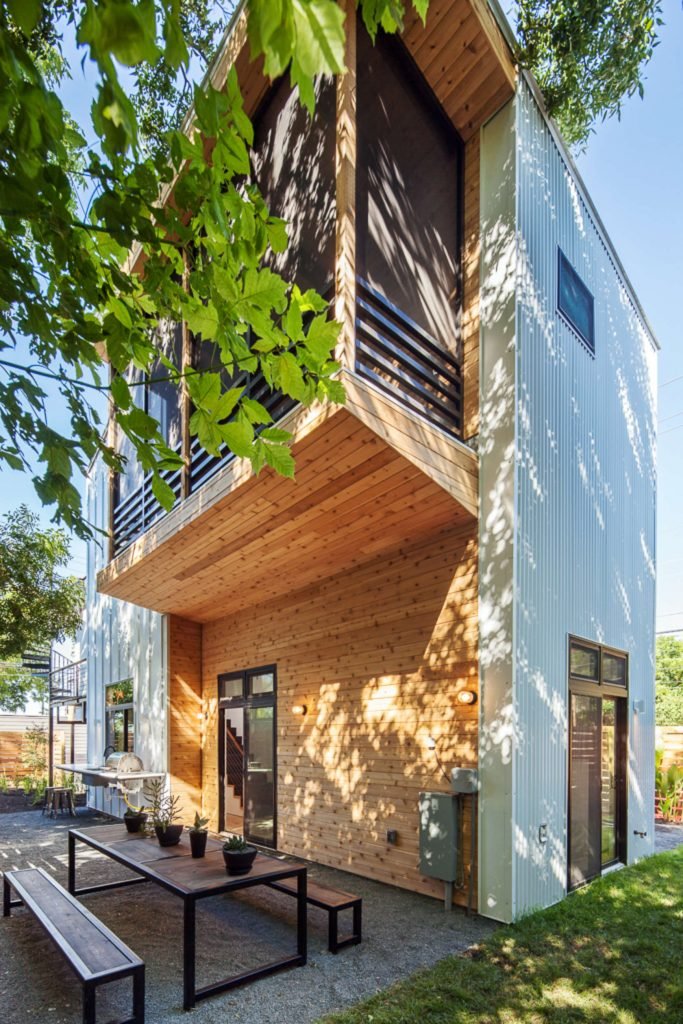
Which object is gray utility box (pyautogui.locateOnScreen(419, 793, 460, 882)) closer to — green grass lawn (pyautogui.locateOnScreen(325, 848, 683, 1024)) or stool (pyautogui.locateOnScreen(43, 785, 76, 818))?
green grass lawn (pyautogui.locateOnScreen(325, 848, 683, 1024))

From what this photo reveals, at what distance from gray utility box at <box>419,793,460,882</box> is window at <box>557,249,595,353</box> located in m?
4.66

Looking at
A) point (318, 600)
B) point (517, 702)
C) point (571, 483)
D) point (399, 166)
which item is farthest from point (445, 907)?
point (399, 166)

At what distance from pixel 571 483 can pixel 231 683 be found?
530cm

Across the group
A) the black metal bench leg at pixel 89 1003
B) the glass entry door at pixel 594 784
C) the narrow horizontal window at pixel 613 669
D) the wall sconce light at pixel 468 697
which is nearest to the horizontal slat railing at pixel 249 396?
the wall sconce light at pixel 468 697

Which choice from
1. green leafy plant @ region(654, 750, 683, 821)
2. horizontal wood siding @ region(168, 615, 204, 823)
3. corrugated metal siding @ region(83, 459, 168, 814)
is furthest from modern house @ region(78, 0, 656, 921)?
green leafy plant @ region(654, 750, 683, 821)

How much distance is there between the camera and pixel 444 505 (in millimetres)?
5547

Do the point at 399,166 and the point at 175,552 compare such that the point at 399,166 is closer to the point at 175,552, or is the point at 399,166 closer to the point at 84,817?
the point at 175,552

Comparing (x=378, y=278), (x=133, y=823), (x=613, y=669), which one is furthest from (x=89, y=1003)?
(x=613, y=669)

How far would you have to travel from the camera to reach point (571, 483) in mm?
6508

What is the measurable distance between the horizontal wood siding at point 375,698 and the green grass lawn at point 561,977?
2.91 ft

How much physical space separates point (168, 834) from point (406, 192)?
5.48 metres

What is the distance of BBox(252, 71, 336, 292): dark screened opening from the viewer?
502 cm

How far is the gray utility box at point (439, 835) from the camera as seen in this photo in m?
5.26

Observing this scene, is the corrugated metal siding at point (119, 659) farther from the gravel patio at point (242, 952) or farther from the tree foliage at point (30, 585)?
the gravel patio at point (242, 952)
